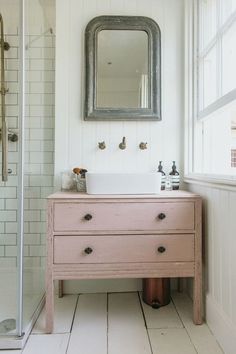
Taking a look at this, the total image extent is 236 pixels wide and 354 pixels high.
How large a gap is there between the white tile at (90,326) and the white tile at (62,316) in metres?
0.04

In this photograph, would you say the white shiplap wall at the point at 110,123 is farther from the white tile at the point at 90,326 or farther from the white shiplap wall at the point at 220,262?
the white shiplap wall at the point at 220,262

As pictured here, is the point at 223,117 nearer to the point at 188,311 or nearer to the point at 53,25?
the point at 188,311

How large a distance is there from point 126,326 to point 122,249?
0.48m

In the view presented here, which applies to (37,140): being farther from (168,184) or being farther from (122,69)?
(168,184)

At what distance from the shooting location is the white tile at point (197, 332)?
1.35 meters

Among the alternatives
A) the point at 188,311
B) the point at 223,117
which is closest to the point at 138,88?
the point at 223,117

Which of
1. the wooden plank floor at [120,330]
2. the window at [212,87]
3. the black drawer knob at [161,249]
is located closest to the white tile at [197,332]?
the wooden plank floor at [120,330]

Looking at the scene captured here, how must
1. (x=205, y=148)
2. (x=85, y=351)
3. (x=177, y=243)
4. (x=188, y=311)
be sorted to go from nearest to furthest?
(x=85, y=351) < (x=177, y=243) < (x=188, y=311) < (x=205, y=148)

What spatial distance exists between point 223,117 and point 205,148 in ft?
0.87

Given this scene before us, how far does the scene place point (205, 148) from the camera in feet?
6.27

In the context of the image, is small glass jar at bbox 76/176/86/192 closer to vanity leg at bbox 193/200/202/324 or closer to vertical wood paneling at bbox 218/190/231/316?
vanity leg at bbox 193/200/202/324

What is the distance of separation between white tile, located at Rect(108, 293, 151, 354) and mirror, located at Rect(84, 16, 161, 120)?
134 cm

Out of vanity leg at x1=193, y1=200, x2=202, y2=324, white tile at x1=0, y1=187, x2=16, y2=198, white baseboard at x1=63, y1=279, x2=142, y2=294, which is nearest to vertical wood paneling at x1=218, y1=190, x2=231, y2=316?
vanity leg at x1=193, y1=200, x2=202, y2=324

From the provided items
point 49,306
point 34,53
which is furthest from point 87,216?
point 34,53
